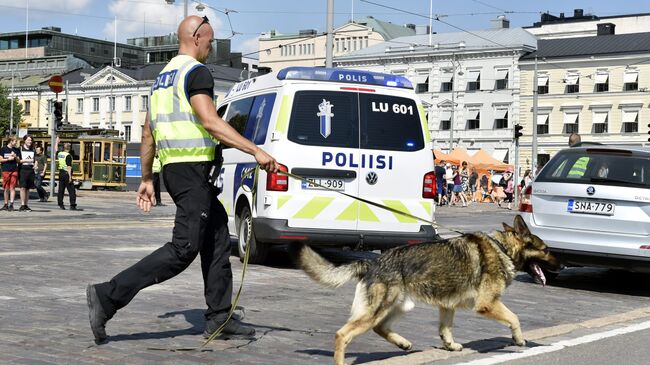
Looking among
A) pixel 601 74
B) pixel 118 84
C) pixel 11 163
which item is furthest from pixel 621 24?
pixel 11 163

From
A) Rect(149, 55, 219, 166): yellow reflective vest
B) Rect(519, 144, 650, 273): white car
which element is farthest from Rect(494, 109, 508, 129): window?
Rect(149, 55, 219, 166): yellow reflective vest

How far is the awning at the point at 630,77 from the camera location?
7962 cm

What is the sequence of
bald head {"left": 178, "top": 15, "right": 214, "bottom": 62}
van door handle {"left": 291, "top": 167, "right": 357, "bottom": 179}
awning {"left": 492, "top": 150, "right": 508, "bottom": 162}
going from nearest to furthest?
1. bald head {"left": 178, "top": 15, "right": 214, "bottom": 62}
2. van door handle {"left": 291, "top": 167, "right": 357, "bottom": 179}
3. awning {"left": 492, "top": 150, "right": 508, "bottom": 162}

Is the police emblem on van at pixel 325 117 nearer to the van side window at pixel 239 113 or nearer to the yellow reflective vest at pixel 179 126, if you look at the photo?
the van side window at pixel 239 113

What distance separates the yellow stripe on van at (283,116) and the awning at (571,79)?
7456cm

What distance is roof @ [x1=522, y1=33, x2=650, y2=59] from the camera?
80562 mm

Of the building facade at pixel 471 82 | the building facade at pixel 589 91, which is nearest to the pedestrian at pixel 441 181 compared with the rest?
the building facade at pixel 589 91

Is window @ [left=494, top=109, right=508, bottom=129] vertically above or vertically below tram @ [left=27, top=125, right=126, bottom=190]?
above

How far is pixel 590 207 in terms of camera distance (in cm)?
1077

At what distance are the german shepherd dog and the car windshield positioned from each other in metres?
3.84

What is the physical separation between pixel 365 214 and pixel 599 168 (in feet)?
8.46

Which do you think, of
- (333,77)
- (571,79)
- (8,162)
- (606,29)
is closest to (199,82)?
(333,77)

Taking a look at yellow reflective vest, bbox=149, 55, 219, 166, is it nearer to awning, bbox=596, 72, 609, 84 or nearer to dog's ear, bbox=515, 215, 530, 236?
dog's ear, bbox=515, 215, 530, 236

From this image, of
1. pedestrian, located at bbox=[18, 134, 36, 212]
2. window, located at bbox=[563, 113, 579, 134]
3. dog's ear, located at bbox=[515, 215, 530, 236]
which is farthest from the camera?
window, located at bbox=[563, 113, 579, 134]
